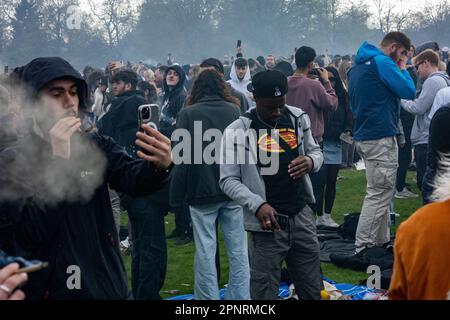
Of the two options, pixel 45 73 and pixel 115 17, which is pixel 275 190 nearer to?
pixel 45 73

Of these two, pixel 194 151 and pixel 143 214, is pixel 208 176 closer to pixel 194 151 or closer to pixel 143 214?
pixel 194 151

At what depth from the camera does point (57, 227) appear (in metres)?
2.97

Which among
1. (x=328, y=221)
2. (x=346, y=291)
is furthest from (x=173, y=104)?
(x=346, y=291)

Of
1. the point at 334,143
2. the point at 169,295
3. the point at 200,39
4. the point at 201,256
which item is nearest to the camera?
the point at 201,256

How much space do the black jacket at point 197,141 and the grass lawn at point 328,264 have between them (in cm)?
128

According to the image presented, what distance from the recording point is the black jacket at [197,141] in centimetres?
609

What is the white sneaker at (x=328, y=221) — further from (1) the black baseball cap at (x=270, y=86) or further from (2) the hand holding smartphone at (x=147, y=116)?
(2) the hand holding smartphone at (x=147, y=116)

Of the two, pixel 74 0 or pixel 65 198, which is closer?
pixel 65 198

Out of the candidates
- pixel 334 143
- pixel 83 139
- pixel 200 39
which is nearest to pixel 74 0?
pixel 200 39

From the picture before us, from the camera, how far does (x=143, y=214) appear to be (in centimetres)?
627

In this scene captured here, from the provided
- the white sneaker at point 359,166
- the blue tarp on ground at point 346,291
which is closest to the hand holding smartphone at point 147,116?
the blue tarp on ground at point 346,291

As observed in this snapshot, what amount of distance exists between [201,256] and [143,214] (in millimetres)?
743

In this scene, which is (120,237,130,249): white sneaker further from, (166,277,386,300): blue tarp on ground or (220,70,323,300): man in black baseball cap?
(220,70,323,300): man in black baseball cap
